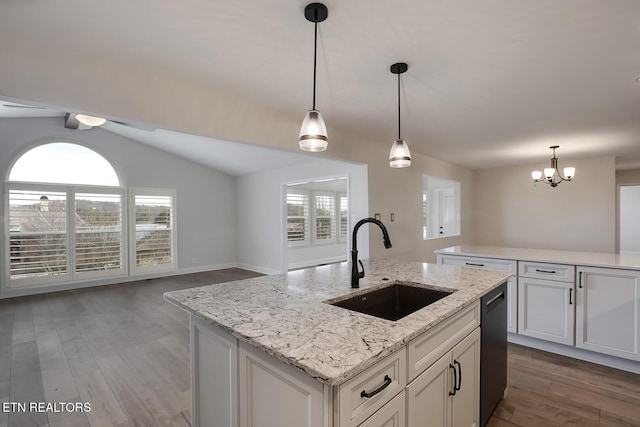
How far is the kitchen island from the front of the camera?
91 cm

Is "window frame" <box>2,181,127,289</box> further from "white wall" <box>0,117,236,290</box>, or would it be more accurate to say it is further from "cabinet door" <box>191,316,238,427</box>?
"cabinet door" <box>191,316,238,427</box>

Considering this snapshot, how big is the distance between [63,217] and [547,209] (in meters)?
9.04

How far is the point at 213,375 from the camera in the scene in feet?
4.56

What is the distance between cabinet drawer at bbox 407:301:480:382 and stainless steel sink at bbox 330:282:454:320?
18cm

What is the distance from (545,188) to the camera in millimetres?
5824

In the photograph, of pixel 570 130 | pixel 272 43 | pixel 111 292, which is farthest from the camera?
pixel 111 292

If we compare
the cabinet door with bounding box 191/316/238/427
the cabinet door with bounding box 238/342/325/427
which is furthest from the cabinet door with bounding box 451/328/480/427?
the cabinet door with bounding box 191/316/238/427

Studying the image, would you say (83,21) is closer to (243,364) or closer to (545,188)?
(243,364)

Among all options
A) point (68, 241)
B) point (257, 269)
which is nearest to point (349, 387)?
point (257, 269)

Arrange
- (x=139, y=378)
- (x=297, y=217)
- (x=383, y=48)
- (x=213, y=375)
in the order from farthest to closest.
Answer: (x=297, y=217) → (x=139, y=378) → (x=383, y=48) → (x=213, y=375)

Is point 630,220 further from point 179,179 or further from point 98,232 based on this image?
point 98,232

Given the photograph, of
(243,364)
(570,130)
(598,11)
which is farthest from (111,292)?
(570,130)

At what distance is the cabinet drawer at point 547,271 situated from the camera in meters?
2.69

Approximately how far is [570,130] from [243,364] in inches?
174
